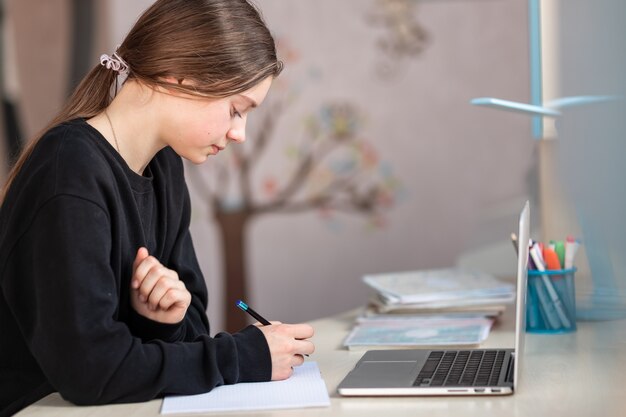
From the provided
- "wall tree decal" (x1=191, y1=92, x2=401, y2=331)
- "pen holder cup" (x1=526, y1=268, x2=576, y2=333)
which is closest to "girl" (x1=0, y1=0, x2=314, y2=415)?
"pen holder cup" (x1=526, y1=268, x2=576, y2=333)

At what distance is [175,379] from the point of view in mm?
1105

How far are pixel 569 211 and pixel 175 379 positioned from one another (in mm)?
871

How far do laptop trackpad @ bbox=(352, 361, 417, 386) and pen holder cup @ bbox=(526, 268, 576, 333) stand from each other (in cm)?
36

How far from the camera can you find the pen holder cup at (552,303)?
1.51 m

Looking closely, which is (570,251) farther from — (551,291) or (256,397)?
(256,397)

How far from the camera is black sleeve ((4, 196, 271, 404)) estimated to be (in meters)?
1.06

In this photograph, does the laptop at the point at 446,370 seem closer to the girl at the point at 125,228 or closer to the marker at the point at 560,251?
the girl at the point at 125,228

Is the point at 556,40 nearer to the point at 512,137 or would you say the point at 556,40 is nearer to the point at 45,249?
the point at 45,249

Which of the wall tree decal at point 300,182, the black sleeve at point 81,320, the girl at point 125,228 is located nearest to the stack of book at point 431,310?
the girl at point 125,228

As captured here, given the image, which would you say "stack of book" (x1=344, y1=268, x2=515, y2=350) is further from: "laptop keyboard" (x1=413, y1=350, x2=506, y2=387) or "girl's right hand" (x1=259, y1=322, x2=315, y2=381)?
"girl's right hand" (x1=259, y1=322, x2=315, y2=381)

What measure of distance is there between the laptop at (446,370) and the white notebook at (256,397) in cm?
4

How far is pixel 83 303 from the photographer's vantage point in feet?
3.47

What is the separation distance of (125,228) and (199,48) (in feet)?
0.79

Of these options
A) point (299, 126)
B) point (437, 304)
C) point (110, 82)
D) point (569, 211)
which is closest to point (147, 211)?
point (110, 82)
